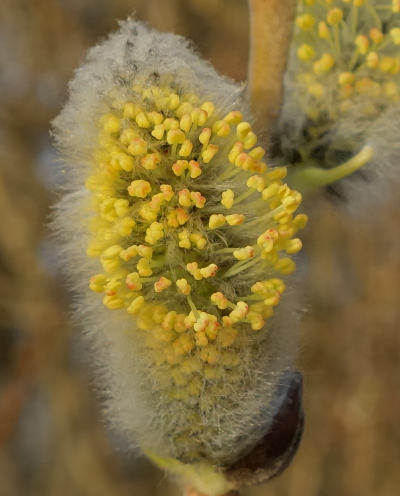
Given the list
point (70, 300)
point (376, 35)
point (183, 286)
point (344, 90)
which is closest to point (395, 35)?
point (376, 35)

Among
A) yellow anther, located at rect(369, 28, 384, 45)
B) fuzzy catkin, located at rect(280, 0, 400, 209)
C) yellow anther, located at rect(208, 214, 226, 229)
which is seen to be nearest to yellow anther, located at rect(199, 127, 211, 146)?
yellow anther, located at rect(208, 214, 226, 229)

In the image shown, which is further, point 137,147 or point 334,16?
point 334,16

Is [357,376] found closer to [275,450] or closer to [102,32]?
[102,32]

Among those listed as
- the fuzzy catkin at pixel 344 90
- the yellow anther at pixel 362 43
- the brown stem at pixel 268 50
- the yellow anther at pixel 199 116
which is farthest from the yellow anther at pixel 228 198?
the yellow anther at pixel 362 43

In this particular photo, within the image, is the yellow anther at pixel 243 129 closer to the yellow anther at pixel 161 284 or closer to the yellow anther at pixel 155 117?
the yellow anther at pixel 155 117

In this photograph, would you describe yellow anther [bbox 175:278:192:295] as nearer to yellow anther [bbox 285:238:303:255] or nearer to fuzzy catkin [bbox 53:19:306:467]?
fuzzy catkin [bbox 53:19:306:467]

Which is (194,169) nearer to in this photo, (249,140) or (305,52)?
(249,140)
